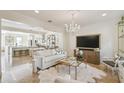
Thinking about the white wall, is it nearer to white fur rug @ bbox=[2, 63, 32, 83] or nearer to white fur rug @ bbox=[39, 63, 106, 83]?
white fur rug @ bbox=[39, 63, 106, 83]

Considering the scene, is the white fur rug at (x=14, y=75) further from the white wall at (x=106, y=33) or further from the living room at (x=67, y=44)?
the white wall at (x=106, y=33)

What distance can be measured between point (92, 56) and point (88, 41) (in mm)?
907

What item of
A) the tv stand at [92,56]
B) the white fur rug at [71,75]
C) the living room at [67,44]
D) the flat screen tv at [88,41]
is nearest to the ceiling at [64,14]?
the living room at [67,44]

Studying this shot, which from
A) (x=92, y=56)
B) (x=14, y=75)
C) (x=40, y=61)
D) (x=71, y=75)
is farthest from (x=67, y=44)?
(x=14, y=75)

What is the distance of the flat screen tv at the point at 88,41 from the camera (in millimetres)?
5477

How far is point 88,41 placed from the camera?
18.9ft

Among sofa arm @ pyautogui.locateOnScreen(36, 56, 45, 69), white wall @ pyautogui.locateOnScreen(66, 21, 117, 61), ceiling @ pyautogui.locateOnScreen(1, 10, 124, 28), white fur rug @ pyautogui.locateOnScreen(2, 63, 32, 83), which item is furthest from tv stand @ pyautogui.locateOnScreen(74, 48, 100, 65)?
white fur rug @ pyautogui.locateOnScreen(2, 63, 32, 83)

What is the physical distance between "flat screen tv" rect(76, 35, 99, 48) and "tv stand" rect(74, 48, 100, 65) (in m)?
0.29

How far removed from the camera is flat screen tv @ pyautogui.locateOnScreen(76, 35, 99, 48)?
18.0 feet

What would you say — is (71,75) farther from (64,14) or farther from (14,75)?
(64,14)
